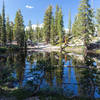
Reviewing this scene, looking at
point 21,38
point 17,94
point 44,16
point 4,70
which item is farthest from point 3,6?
point 17,94

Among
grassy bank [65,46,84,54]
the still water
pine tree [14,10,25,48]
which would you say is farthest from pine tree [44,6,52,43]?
the still water

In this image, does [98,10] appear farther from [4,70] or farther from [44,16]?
[4,70]

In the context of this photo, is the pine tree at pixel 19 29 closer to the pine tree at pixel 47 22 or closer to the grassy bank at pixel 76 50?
the pine tree at pixel 47 22

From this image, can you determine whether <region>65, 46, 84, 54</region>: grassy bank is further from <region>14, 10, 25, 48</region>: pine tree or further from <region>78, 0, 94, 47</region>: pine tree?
<region>14, 10, 25, 48</region>: pine tree

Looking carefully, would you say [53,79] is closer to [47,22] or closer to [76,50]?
[76,50]

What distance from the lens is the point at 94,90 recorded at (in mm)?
7500

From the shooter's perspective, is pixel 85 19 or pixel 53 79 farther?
pixel 85 19

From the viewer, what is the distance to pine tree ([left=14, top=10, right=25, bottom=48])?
4484 cm

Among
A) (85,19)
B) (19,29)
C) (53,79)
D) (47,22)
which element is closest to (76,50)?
(85,19)

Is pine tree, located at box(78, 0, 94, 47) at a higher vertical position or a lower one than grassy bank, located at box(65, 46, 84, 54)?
higher

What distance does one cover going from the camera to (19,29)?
46.0 meters

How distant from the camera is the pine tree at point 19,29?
4484cm

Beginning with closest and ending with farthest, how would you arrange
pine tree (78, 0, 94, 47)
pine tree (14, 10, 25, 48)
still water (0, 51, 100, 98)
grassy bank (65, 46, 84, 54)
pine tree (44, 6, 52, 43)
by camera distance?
still water (0, 51, 100, 98)
pine tree (78, 0, 94, 47)
grassy bank (65, 46, 84, 54)
pine tree (14, 10, 25, 48)
pine tree (44, 6, 52, 43)

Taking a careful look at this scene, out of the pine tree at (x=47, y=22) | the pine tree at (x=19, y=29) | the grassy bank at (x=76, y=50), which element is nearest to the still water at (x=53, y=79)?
the grassy bank at (x=76, y=50)
